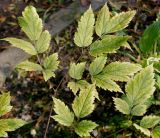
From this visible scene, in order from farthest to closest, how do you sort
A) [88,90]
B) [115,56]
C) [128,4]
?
[128,4] → [115,56] → [88,90]

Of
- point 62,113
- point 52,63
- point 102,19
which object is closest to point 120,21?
point 102,19

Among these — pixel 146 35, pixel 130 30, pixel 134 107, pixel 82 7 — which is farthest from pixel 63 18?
pixel 134 107

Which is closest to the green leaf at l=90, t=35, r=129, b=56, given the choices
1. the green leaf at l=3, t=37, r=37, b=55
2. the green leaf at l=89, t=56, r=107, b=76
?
the green leaf at l=89, t=56, r=107, b=76

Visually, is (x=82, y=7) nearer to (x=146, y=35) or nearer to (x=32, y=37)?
(x=146, y=35)

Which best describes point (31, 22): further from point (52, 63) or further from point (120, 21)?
point (120, 21)

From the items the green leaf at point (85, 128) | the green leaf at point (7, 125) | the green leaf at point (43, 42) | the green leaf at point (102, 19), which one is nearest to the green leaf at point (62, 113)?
the green leaf at point (85, 128)
